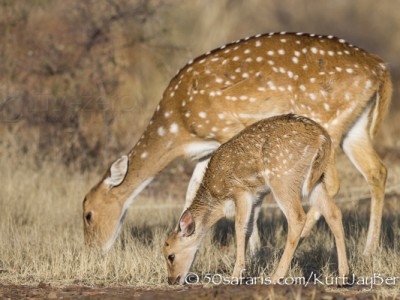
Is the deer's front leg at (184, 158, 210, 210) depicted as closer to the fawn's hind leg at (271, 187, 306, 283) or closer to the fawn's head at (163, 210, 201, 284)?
the fawn's head at (163, 210, 201, 284)

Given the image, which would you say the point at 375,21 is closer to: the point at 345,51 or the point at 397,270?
the point at 345,51

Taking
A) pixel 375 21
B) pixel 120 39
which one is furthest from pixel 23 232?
pixel 375 21

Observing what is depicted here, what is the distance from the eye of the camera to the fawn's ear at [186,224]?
29.2 feet

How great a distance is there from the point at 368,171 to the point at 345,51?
4.73ft

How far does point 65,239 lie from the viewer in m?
10.7

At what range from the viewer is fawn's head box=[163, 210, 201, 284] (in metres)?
8.79

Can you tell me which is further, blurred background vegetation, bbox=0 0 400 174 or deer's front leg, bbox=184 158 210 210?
blurred background vegetation, bbox=0 0 400 174

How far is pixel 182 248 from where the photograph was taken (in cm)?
895

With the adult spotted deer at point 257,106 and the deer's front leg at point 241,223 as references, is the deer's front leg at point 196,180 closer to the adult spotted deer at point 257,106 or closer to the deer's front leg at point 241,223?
the adult spotted deer at point 257,106

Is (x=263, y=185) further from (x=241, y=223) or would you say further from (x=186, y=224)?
(x=186, y=224)

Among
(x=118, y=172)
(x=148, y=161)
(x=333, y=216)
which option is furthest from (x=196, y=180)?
(x=333, y=216)

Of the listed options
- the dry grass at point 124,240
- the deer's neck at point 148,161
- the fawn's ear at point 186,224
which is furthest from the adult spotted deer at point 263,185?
the deer's neck at point 148,161

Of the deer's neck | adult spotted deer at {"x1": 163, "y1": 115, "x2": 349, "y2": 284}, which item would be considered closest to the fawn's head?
adult spotted deer at {"x1": 163, "y1": 115, "x2": 349, "y2": 284}

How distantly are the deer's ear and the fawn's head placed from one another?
1.83 meters
